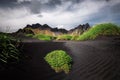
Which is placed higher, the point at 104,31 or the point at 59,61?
the point at 104,31

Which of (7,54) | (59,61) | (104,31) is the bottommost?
(59,61)

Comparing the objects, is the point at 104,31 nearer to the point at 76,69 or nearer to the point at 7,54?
the point at 76,69

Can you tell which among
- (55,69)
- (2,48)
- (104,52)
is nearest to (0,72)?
(2,48)

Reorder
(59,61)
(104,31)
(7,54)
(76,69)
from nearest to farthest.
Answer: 1. (7,54)
2. (76,69)
3. (59,61)
4. (104,31)

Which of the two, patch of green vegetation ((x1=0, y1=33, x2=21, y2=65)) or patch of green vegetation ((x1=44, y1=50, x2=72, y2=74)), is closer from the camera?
patch of green vegetation ((x1=0, y1=33, x2=21, y2=65))

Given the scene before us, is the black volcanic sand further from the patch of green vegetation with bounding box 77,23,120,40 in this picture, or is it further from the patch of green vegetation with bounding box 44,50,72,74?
the patch of green vegetation with bounding box 77,23,120,40

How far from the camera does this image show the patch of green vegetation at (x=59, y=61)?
525 cm

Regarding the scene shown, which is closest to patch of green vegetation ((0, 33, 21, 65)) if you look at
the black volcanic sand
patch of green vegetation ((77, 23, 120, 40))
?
the black volcanic sand

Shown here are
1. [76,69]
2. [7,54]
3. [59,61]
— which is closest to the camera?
[7,54]

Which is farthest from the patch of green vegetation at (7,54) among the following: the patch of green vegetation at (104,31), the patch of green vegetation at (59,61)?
the patch of green vegetation at (104,31)

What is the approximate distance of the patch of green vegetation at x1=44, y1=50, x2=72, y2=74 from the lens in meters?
5.25

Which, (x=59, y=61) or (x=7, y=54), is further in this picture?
(x=59, y=61)

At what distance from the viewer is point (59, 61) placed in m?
5.50

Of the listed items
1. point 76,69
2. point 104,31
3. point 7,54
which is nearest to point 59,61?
point 76,69
